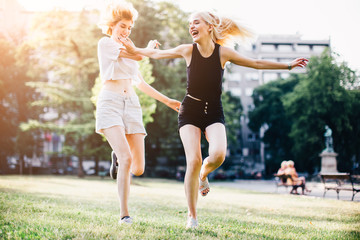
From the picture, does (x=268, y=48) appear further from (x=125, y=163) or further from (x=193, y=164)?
(x=125, y=163)

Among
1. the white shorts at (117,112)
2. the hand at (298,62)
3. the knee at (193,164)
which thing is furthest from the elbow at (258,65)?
the white shorts at (117,112)

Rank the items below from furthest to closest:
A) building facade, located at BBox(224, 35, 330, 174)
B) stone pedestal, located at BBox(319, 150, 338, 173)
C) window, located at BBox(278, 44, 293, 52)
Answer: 1. window, located at BBox(278, 44, 293, 52)
2. building facade, located at BBox(224, 35, 330, 174)
3. stone pedestal, located at BBox(319, 150, 338, 173)

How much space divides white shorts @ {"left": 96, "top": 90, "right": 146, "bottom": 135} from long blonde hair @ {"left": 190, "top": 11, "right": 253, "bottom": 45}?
1.38 metres

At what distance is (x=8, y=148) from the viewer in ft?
128

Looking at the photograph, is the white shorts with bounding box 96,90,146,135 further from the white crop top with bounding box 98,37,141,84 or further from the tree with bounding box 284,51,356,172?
the tree with bounding box 284,51,356,172

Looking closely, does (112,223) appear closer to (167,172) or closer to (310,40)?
(167,172)

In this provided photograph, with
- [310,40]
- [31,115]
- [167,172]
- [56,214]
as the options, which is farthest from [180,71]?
[310,40]

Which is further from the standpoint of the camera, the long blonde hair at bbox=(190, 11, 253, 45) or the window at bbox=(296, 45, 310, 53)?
the window at bbox=(296, 45, 310, 53)

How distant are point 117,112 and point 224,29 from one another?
5.96 ft

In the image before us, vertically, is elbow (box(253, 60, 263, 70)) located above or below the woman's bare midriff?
above

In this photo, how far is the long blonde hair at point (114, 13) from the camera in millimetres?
5004

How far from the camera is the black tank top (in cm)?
464

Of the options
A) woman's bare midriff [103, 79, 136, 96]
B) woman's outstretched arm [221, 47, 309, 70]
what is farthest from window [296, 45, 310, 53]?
woman's bare midriff [103, 79, 136, 96]

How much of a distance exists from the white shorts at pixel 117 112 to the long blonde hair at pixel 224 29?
54.2 inches
